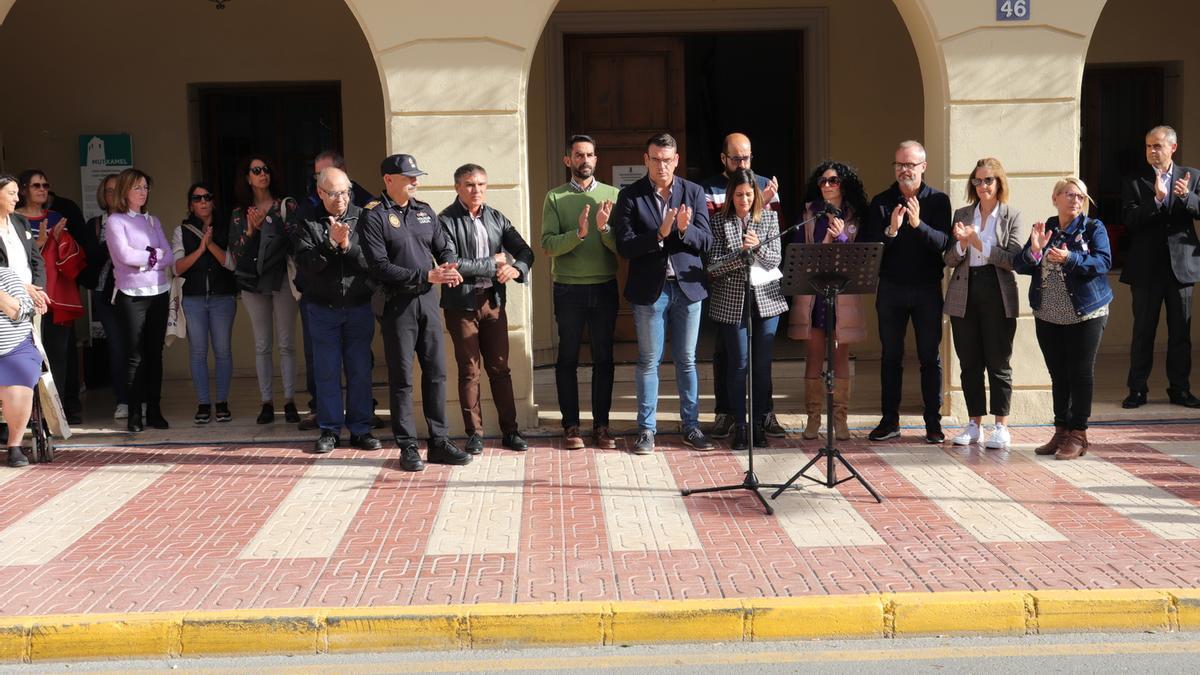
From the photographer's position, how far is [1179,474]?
8148 millimetres

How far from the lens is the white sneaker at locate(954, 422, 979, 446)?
361 inches

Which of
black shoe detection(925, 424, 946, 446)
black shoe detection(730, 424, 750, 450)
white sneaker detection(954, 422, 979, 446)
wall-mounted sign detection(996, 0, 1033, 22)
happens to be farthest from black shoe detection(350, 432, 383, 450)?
wall-mounted sign detection(996, 0, 1033, 22)

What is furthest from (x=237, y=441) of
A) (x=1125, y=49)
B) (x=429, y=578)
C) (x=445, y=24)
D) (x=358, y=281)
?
(x=1125, y=49)

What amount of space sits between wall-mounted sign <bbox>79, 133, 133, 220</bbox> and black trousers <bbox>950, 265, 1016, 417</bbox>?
7923 millimetres

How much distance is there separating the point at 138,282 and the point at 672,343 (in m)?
4.12

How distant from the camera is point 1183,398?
33.4 feet

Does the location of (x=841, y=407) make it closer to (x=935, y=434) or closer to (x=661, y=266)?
(x=935, y=434)

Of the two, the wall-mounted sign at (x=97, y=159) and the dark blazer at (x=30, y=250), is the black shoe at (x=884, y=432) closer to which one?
the dark blazer at (x=30, y=250)

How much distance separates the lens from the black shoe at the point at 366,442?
9.45 meters

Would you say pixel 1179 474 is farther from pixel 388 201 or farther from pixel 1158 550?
pixel 388 201

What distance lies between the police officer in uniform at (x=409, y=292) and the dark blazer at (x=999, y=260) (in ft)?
10.8

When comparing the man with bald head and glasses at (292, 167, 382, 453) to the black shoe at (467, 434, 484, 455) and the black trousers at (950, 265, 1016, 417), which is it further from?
the black trousers at (950, 265, 1016, 417)

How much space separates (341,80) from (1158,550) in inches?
349

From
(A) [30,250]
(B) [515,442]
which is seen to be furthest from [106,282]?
(B) [515,442]
